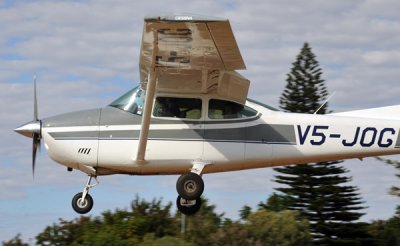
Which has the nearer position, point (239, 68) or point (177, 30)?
point (177, 30)

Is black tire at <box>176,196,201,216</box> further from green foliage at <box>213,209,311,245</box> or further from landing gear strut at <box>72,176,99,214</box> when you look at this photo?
green foliage at <box>213,209,311,245</box>

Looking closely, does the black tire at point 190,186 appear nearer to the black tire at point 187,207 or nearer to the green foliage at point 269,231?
the black tire at point 187,207

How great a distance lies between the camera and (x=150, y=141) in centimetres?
1566

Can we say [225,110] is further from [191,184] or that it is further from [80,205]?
[80,205]

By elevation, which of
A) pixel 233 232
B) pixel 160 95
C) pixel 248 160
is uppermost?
pixel 160 95

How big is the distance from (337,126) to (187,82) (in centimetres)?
264

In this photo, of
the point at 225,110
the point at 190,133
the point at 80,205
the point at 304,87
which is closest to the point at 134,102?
the point at 190,133

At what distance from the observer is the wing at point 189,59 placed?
523 inches

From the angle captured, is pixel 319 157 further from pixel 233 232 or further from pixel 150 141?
pixel 233 232

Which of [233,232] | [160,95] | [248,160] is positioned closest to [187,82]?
[160,95]

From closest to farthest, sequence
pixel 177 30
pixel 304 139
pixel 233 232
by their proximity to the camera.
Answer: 1. pixel 177 30
2. pixel 304 139
3. pixel 233 232

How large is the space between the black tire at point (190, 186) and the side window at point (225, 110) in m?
1.01

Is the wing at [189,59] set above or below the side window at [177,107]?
above

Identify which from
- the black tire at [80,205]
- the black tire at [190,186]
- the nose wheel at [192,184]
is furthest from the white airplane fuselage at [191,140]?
the black tire at [80,205]
